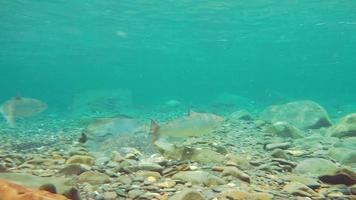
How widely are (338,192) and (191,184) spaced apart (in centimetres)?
166

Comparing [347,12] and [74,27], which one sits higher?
[347,12]

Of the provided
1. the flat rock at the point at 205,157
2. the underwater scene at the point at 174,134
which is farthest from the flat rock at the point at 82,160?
the flat rock at the point at 205,157

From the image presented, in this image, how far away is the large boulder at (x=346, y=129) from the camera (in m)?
11.2

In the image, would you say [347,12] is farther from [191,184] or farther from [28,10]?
[191,184]

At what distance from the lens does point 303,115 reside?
1505 centimetres

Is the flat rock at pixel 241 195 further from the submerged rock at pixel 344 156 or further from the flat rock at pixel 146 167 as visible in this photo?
the submerged rock at pixel 344 156

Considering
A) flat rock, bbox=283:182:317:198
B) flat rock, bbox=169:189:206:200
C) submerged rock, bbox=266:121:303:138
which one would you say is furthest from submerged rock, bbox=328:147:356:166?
Answer: flat rock, bbox=169:189:206:200

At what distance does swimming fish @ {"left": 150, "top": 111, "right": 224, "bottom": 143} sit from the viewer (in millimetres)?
6770

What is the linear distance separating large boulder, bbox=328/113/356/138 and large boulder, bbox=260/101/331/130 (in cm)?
270

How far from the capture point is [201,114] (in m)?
6.98

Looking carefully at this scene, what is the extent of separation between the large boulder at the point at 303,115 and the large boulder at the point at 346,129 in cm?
270

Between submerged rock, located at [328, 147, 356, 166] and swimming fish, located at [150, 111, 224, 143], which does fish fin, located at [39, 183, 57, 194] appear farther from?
submerged rock, located at [328, 147, 356, 166]

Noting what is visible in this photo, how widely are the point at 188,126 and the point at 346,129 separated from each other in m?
6.49

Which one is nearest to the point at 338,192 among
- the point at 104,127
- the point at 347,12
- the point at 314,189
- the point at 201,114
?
the point at 314,189
